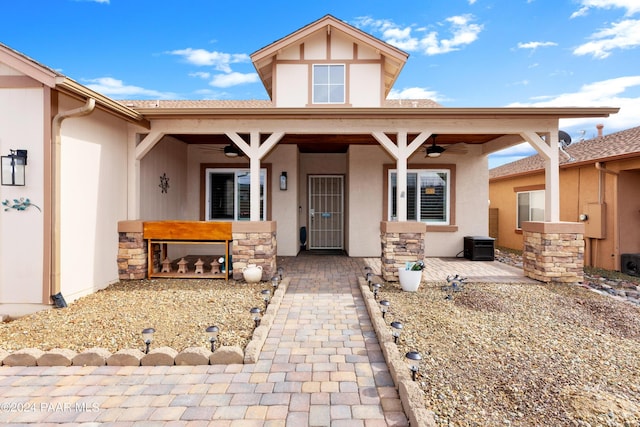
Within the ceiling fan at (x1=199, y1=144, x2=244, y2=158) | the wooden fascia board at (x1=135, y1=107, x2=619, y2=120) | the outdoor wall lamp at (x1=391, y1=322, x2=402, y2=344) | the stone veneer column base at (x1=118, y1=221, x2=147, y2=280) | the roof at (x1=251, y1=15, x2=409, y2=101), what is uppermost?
the roof at (x1=251, y1=15, x2=409, y2=101)

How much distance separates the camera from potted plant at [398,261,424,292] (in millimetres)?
Result: 5340

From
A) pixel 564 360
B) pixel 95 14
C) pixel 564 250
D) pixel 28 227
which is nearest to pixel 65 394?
pixel 28 227

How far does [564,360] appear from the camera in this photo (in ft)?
10.1

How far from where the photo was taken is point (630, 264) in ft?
24.1

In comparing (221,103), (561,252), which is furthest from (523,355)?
(221,103)

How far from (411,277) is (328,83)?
5388 mm

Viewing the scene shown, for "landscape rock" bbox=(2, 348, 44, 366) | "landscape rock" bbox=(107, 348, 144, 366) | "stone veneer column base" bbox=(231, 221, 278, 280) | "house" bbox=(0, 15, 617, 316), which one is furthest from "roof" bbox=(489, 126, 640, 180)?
"landscape rock" bbox=(2, 348, 44, 366)

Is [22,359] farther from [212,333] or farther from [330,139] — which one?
[330,139]

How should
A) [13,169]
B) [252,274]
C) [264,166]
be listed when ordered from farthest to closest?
[264,166] → [252,274] → [13,169]

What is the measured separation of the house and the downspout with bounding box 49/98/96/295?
2cm

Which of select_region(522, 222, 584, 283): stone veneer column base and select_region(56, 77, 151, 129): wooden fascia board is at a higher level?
select_region(56, 77, 151, 129): wooden fascia board

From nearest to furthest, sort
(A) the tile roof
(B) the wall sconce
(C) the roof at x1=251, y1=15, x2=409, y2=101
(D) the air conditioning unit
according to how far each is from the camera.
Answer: (B) the wall sconce < (D) the air conditioning unit < (C) the roof at x1=251, y1=15, x2=409, y2=101 < (A) the tile roof

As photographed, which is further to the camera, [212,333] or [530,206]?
[530,206]

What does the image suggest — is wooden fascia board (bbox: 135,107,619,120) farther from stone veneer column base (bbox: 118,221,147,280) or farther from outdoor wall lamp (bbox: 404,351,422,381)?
outdoor wall lamp (bbox: 404,351,422,381)
